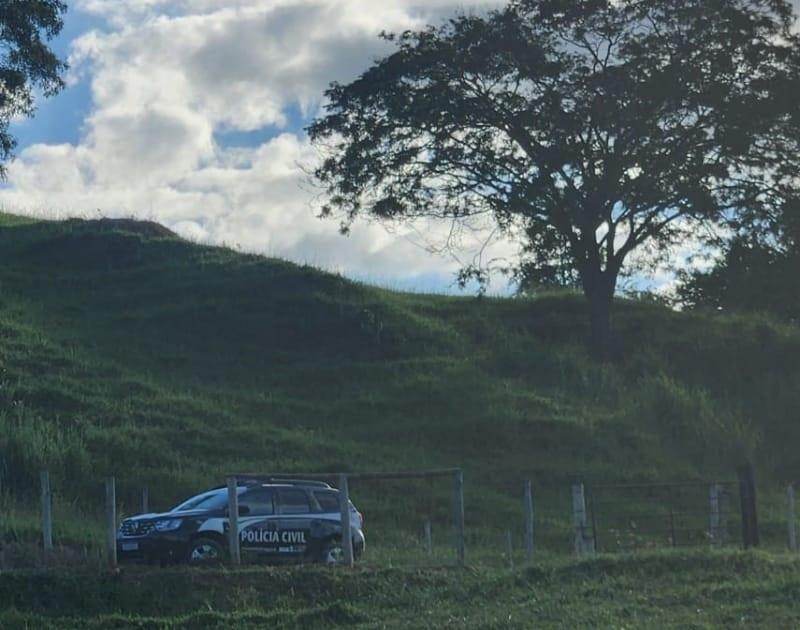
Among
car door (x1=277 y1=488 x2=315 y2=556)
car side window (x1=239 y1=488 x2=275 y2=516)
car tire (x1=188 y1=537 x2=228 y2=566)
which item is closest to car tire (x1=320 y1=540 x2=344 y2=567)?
car door (x1=277 y1=488 x2=315 y2=556)

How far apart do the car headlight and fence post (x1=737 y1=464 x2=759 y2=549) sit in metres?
7.86

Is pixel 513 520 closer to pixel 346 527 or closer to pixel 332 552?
pixel 332 552

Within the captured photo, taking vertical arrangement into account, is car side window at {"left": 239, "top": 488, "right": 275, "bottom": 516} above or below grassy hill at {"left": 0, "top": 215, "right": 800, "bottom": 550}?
below

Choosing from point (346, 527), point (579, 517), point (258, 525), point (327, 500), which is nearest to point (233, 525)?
point (346, 527)

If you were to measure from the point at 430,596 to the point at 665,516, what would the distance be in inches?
438

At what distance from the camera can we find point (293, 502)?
830 inches

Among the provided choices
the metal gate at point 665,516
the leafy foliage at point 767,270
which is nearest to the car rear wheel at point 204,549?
the metal gate at point 665,516

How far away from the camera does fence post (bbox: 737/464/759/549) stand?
19.0 metres

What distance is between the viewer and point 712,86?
39.9 meters

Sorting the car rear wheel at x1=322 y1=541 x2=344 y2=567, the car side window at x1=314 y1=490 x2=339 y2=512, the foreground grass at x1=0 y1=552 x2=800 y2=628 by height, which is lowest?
the foreground grass at x1=0 y1=552 x2=800 y2=628

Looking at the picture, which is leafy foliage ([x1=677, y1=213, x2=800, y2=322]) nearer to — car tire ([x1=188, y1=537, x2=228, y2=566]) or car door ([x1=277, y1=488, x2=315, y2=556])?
car door ([x1=277, y1=488, x2=315, y2=556])

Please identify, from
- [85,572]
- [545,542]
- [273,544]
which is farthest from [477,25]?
[85,572]

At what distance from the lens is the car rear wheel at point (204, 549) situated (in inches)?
769

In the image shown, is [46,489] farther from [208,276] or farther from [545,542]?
[208,276]
